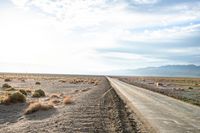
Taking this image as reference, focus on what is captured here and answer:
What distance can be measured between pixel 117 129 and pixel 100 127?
947 millimetres

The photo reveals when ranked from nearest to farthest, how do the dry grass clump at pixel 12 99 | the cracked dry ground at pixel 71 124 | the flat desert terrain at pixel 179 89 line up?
the cracked dry ground at pixel 71 124 < the dry grass clump at pixel 12 99 < the flat desert terrain at pixel 179 89

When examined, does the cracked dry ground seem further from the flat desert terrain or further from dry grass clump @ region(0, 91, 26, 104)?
the flat desert terrain

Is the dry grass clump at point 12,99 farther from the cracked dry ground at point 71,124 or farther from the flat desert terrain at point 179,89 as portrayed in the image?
the flat desert terrain at point 179,89

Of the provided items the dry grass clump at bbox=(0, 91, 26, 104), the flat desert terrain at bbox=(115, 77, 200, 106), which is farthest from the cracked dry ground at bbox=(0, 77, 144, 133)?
A: the flat desert terrain at bbox=(115, 77, 200, 106)

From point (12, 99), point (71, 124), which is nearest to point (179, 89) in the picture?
point (12, 99)

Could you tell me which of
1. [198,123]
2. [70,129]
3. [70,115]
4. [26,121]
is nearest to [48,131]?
[70,129]

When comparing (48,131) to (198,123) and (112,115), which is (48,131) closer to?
(112,115)

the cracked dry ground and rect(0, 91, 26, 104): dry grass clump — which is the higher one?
rect(0, 91, 26, 104): dry grass clump

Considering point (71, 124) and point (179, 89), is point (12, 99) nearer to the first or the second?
point (71, 124)

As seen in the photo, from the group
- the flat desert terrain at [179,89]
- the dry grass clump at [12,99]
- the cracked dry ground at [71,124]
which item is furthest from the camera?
the flat desert terrain at [179,89]

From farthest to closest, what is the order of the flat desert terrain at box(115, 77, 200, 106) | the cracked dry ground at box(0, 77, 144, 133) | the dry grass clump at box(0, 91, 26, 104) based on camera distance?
the flat desert terrain at box(115, 77, 200, 106) → the dry grass clump at box(0, 91, 26, 104) → the cracked dry ground at box(0, 77, 144, 133)

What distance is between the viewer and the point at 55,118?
18.3 meters

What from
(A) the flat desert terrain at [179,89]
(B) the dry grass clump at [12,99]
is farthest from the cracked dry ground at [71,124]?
(A) the flat desert terrain at [179,89]

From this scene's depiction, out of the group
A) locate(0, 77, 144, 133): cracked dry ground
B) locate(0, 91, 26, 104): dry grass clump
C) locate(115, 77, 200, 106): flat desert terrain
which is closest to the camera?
locate(0, 77, 144, 133): cracked dry ground
